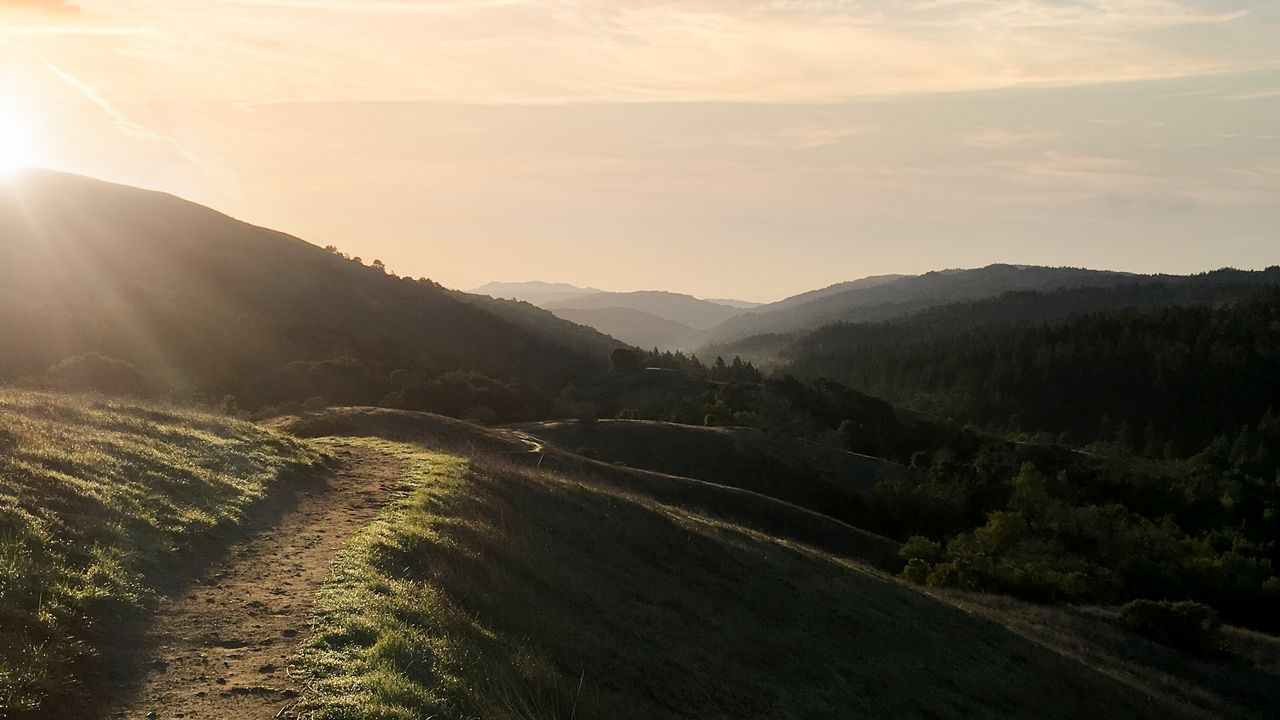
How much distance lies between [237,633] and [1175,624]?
38431 millimetres

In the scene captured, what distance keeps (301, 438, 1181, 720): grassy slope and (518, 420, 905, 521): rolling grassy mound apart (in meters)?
25.9

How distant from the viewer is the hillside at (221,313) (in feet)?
224

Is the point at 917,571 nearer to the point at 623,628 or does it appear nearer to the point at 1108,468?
the point at 623,628

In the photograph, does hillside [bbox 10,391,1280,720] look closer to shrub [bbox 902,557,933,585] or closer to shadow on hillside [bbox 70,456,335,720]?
shadow on hillside [bbox 70,456,335,720]

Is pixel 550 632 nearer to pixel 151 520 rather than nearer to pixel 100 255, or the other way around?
pixel 151 520

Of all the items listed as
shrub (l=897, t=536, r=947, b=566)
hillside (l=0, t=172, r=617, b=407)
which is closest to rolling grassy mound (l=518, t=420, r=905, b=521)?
shrub (l=897, t=536, r=947, b=566)

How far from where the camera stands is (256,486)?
20000 millimetres

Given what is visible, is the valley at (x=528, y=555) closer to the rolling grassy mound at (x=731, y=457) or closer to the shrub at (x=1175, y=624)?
the shrub at (x=1175, y=624)

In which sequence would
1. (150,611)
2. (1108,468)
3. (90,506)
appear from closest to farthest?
(150,611) → (90,506) → (1108,468)

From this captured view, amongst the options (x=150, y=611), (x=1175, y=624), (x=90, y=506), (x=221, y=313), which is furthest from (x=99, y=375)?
(x=221, y=313)

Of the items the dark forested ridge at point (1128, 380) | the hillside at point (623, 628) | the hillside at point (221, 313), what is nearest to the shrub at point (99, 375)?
the hillside at point (221, 313)

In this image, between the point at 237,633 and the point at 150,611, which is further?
the point at 150,611

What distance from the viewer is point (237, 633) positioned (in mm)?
12133

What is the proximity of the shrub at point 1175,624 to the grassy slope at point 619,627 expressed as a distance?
11090 mm
